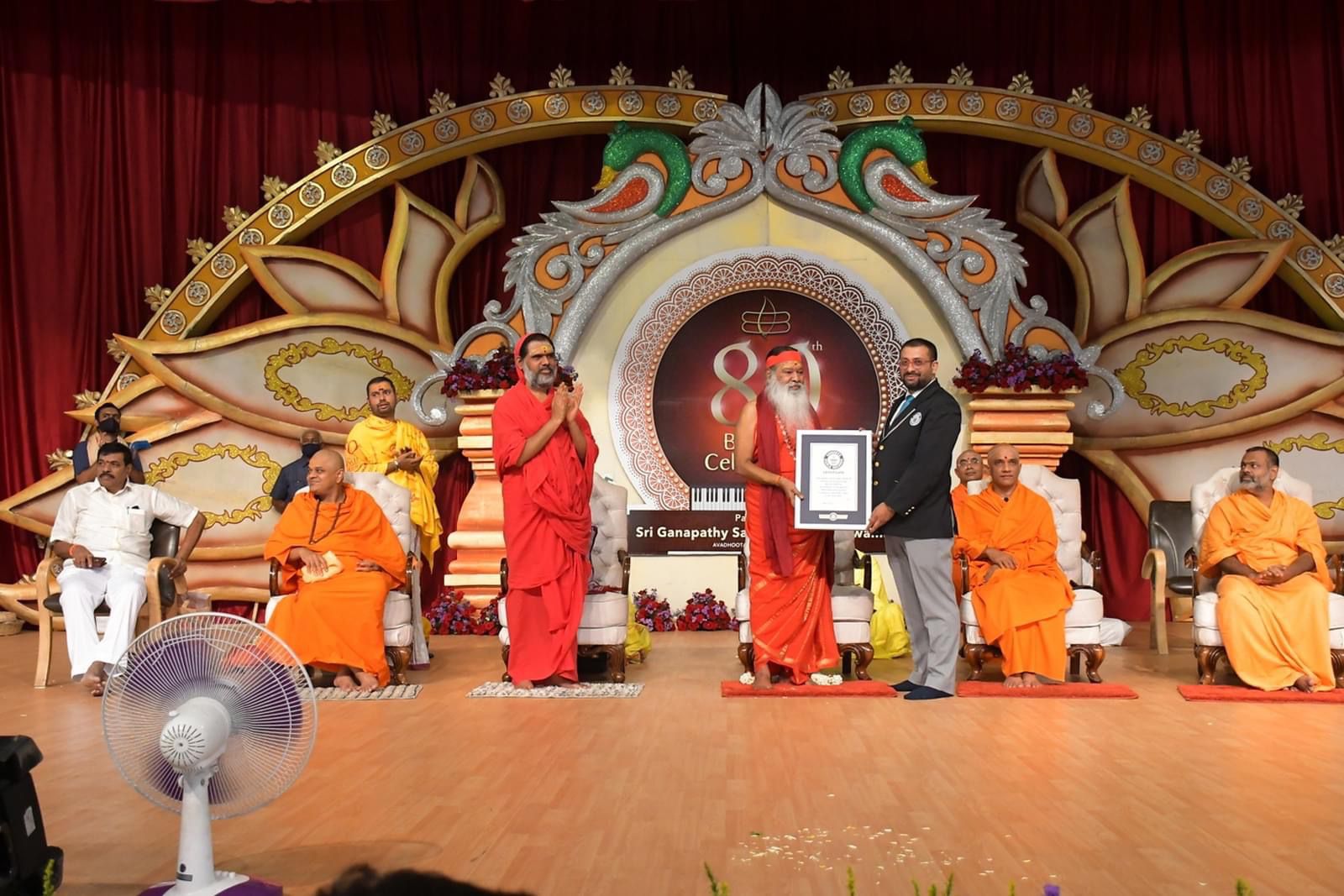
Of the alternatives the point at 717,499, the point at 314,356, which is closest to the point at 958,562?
the point at 717,499

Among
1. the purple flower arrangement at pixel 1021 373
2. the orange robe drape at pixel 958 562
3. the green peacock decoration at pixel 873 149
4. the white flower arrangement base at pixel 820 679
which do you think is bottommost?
the white flower arrangement base at pixel 820 679

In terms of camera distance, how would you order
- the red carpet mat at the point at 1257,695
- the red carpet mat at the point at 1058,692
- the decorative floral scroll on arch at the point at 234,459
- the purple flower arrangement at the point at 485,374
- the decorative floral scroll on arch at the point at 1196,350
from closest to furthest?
the red carpet mat at the point at 1257,695
the red carpet mat at the point at 1058,692
the purple flower arrangement at the point at 485,374
the decorative floral scroll on arch at the point at 1196,350
the decorative floral scroll on arch at the point at 234,459

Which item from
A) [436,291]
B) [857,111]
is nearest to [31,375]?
[436,291]

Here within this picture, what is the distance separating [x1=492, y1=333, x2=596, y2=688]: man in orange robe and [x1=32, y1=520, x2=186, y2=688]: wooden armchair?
5.89 ft

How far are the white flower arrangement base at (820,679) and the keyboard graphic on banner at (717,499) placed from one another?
99.2 inches

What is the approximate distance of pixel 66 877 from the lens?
301 centimetres

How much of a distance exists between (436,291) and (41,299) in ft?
9.78

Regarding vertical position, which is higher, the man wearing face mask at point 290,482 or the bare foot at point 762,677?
the man wearing face mask at point 290,482

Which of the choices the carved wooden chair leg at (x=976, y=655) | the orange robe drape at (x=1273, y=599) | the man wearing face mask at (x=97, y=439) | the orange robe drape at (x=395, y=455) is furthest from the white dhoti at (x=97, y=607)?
the orange robe drape at (x=1273, y=599)

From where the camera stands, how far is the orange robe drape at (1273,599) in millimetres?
5789

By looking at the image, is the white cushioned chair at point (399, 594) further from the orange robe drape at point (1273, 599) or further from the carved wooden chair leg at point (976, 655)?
the orange robe drape at point (1273, 599)

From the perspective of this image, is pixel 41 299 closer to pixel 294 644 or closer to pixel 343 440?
pixel 343 440

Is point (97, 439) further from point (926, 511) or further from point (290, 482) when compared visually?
point (926, 511)

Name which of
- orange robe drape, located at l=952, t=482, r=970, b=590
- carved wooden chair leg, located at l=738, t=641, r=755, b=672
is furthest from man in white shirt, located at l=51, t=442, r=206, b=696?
orange robe drape, located at l=952, t=482, r=970, b=590
